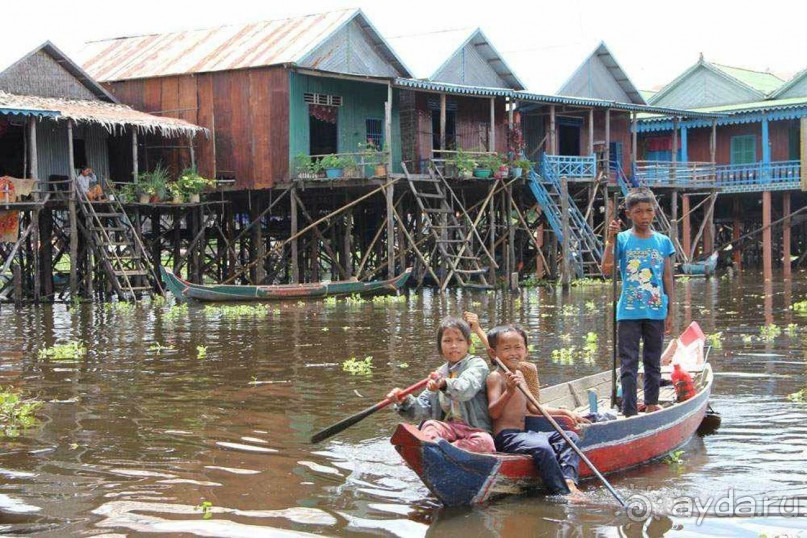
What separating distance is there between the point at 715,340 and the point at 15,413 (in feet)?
30.6

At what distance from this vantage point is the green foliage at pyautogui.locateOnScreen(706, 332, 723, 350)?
1445 cm

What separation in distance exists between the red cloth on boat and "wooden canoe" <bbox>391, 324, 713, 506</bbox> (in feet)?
0.55

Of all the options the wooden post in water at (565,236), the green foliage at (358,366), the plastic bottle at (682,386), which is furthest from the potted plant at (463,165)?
the plastic bottle at (682,386)

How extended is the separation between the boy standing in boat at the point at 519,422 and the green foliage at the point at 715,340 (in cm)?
742

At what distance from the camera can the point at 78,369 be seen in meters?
12.8

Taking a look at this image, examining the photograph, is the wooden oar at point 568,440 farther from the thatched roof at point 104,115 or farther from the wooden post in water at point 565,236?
the wooden post in water at point 565,236

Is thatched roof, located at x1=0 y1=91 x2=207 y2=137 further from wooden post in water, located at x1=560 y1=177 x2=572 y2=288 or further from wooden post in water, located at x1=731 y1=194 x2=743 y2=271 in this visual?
wooden post in water, located at x1=731 y1=194 x2=743 y2=271

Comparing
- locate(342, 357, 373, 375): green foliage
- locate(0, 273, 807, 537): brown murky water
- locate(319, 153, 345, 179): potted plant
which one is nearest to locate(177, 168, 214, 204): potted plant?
locate(319, 153, 345, 179): potted plant

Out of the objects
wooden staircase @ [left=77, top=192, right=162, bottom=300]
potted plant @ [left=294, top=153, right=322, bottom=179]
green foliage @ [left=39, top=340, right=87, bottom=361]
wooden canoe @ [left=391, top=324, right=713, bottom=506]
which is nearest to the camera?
wooden canoe @ [left=391, top=324, right=713, bottom=506]

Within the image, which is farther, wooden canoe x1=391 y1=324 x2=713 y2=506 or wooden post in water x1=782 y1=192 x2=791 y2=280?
Result: wooden post in water x1=782 y1=192 x2=791 y2=280

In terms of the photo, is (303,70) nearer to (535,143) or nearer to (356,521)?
(535,143)

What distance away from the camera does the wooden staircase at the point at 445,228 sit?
25922 mm

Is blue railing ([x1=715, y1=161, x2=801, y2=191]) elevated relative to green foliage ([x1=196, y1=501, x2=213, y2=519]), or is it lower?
elevated

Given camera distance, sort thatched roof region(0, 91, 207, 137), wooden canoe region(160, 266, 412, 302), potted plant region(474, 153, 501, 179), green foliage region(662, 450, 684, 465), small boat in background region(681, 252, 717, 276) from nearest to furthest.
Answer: green foliage region(662, 450, 684, 465), wooden canoe region(160, 266, 412, 302), thatched roof region(0, 91, 207, 137), potted plant region(474, 153, 501, 179), small boat in background region(681, 252, 717, 276)
